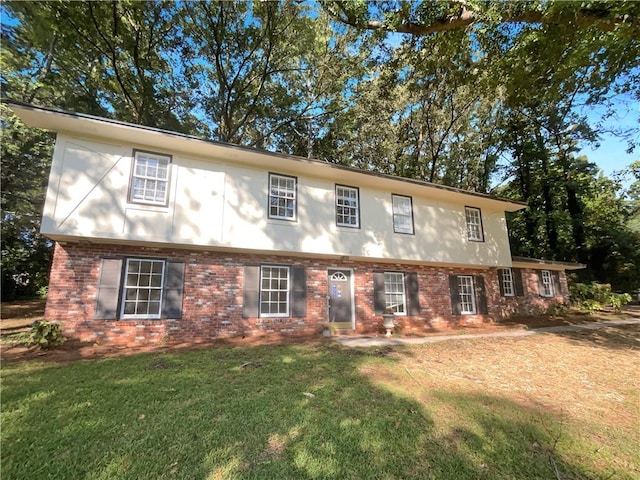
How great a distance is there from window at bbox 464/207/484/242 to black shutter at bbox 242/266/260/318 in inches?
378

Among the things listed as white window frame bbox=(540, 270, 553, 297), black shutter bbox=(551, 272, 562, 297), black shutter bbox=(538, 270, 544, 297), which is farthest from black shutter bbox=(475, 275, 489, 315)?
black shutter bbox=(551, 272, 562, 297)

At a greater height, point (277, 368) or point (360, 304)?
point (360, 304)

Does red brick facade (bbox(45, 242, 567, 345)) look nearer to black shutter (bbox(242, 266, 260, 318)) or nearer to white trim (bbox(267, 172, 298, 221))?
black shutter (bbox(242, 266, 260, 318))

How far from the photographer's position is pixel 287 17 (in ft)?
47.2

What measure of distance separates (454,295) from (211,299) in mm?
9982

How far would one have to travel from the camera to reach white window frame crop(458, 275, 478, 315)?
13.5 meters

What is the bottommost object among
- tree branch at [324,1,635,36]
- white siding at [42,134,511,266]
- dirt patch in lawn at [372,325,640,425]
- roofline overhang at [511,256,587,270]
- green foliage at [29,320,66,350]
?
dirt patch in lawn at [372,325,640,425]

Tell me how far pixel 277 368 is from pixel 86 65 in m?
17.2

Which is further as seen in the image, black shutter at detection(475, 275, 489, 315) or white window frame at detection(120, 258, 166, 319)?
black shutter at detection(475, 275, 489, 315)

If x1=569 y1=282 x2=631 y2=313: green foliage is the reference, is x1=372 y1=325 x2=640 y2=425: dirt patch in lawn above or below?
below

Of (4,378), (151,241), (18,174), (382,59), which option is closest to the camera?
(4,378)

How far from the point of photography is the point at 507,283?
15.5 meters

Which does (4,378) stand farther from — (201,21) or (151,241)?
(201,21)

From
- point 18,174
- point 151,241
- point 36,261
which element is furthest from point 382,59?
point 36,261
